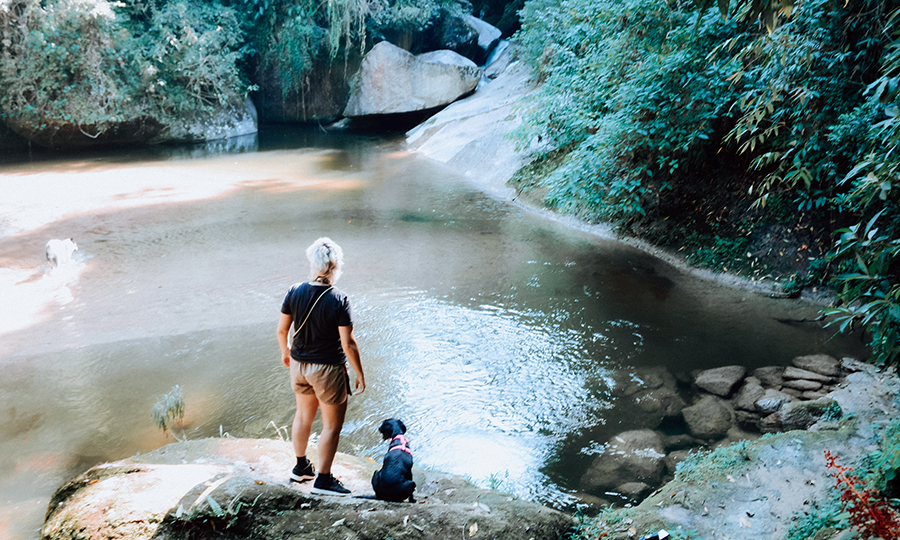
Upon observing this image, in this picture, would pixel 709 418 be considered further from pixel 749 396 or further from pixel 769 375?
pixel 769 375

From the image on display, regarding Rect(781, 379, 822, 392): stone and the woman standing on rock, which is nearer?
the woman standing on rock

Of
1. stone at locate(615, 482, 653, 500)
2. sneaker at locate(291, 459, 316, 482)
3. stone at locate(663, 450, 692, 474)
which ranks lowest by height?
stone at locate(615, 482, 653, 500)

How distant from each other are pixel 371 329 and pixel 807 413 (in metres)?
4.13

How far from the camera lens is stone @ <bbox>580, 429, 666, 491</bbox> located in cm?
398

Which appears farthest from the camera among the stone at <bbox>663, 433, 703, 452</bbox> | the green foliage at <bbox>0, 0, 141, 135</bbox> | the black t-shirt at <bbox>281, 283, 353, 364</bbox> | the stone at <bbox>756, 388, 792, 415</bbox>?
the green foliage at <bbox>0, 0, 141, 135</bbox>

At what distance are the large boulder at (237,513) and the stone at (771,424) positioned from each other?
2325 millimetres

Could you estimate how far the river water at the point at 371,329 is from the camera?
439 centimetres

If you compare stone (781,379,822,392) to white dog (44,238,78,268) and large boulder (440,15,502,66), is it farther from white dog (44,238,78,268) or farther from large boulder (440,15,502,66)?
large boulder (440,15,502,66)

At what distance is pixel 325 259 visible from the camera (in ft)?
10.5

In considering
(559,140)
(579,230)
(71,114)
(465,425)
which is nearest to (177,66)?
(71,114)

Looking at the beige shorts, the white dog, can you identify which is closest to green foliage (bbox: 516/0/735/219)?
the beige shorts

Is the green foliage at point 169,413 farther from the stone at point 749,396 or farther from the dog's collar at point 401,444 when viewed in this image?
the stone at point 749,396

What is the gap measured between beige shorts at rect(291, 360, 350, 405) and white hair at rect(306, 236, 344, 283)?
53cm

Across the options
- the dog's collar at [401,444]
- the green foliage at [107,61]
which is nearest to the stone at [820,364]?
the dog's collar at [401,444]
